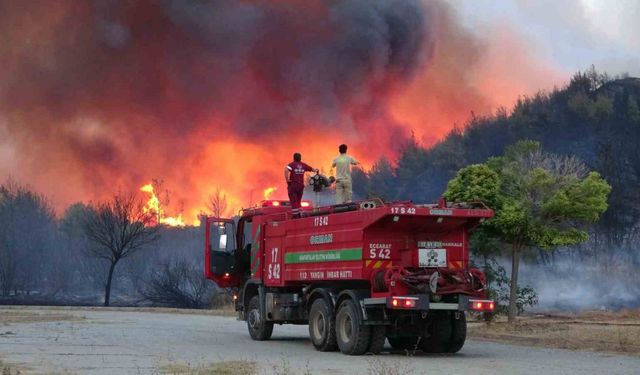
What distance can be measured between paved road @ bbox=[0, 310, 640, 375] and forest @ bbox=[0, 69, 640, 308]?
70.9ft

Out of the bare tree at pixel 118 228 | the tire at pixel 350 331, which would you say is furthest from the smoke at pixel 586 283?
the tire at pixel 350 331

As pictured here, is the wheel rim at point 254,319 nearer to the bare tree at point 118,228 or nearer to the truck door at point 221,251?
the truck door at point 221,251

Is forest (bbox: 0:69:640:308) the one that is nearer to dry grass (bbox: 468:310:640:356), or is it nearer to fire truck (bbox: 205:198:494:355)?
dry grass (bbox: 468:310:640:356)

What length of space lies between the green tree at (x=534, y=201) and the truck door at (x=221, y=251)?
22.6ft

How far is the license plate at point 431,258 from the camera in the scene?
1723cm

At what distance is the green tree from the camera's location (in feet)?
83.7

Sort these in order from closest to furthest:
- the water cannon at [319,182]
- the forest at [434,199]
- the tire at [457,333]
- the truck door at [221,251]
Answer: the tire at [457,333] < the water cannon at [319,182] < the truck door at [221,251] < the forest at [434,199]

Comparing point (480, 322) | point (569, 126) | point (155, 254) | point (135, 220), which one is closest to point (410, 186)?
point (569, 126)

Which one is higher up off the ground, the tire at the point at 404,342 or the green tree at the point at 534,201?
the green tree at the point at 534,201

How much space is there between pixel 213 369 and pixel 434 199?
5057cm

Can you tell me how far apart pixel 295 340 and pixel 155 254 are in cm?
7255

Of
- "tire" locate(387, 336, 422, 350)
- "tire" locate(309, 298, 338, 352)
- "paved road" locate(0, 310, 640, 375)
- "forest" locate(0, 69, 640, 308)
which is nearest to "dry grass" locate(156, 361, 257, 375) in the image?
"paved road" locate(0, 310, 640, 375)

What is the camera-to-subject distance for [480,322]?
95.3ft

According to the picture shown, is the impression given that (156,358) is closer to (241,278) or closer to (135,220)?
(241,278)
